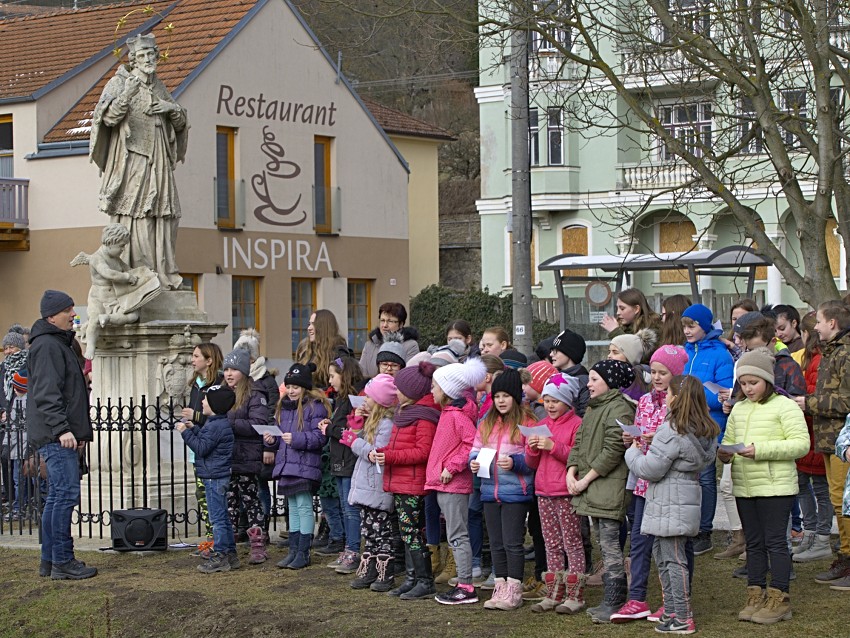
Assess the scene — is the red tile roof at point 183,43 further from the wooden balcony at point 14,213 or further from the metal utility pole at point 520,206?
the metal utility pole at point 520,206

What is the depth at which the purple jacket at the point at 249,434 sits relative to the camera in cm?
1037

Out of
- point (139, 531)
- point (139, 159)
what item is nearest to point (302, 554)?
point (139, 531)

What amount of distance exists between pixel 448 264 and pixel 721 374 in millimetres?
39012

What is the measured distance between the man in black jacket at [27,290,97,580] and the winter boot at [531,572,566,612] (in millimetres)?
Answer: 3695

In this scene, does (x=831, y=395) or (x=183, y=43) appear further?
(x=183, y=43)

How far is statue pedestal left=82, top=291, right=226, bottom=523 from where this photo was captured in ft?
39.8

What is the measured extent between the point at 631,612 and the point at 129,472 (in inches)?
226

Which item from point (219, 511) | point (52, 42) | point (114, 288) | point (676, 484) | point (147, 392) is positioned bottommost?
point (219, 511)

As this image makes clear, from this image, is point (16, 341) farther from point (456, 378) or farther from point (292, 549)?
point (456, 378)

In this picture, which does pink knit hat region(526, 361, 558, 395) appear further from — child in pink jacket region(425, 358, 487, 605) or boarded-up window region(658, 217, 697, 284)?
boarded-up window region(658, 217, 697, 284)

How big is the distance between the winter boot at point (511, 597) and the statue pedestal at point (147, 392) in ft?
14.3

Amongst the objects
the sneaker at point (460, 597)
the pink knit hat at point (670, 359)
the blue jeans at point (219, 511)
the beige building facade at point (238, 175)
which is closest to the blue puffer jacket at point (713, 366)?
the pink knit hat at point (670, 359)

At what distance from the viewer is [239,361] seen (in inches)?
409

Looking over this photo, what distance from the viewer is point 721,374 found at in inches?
384
